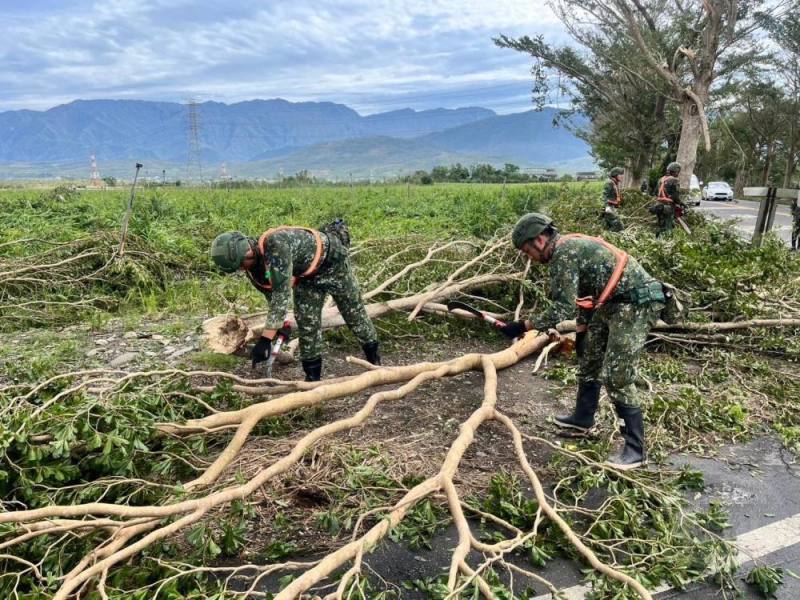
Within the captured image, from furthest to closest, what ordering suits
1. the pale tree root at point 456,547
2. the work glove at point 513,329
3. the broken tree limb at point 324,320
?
the broken tree limb at point 324,320, the work glove at point 513,329, the pale tree root at point 456,547

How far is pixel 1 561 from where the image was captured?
2.47m

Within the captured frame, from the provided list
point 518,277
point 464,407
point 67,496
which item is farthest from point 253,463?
point 518,277

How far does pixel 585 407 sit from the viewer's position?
3.98 m

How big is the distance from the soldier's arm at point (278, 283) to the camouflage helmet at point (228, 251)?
0.66 ft

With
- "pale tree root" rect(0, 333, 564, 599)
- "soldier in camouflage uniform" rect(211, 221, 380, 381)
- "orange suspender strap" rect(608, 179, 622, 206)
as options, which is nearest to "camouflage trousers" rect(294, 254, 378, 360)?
"soldier in camouflage uniform" rect(211, 221, 380, 381)

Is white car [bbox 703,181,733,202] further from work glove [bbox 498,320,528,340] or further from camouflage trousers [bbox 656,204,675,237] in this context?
work glove [bbox 498,320,528,340]

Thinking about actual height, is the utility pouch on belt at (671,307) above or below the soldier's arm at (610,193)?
below

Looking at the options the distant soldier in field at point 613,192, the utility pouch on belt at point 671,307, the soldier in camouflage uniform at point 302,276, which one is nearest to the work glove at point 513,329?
the utility pouch on belt at point 671,307

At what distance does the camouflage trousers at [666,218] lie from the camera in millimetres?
9791

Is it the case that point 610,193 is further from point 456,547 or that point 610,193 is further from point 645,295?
point 456,547

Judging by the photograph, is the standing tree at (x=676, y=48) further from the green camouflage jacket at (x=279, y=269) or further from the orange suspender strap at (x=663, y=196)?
the green camouflage jacket at (x=279, y=269)

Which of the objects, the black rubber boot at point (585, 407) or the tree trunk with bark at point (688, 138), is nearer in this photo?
the black rubber boot at point (585, 407)

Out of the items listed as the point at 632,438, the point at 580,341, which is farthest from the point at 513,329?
the point at 632,438

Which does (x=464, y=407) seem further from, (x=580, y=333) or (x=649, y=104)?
(x=649, y=104)
